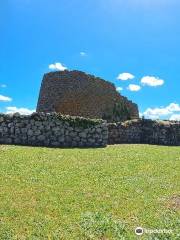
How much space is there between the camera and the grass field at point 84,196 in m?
10.5

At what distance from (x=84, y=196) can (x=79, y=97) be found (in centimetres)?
2884

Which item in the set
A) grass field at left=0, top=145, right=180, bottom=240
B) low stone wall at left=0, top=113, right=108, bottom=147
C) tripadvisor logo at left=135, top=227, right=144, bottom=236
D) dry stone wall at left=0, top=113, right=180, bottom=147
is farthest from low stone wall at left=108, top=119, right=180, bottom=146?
tripadvisor logo at left=135, top=227, right=144, bottom=236

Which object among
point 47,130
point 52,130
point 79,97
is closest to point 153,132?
point 52,130

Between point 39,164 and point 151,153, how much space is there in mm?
8108

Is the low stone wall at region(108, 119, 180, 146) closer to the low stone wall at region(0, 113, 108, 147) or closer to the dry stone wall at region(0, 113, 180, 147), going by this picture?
the dry stone wall at region(0, 113, 180, 147)

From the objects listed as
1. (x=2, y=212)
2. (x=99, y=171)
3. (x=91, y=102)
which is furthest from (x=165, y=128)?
(x=2, y=212)

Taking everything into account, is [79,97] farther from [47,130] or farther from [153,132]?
[47,130]

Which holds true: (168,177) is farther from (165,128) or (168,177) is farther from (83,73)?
(83,73)

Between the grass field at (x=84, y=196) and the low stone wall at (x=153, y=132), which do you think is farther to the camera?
the low stone wall at (x=153, y=132)

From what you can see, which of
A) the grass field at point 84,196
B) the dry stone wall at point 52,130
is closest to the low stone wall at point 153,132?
the dry stone wall at point 52,130

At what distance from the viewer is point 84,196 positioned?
42.7ft

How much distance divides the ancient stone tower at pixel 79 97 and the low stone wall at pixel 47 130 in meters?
15.7

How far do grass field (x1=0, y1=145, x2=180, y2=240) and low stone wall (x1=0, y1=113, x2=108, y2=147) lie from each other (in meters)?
3.46

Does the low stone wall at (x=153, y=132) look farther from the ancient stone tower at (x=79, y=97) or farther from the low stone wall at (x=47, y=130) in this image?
the ancient stone tower at (x=79, y=97)
